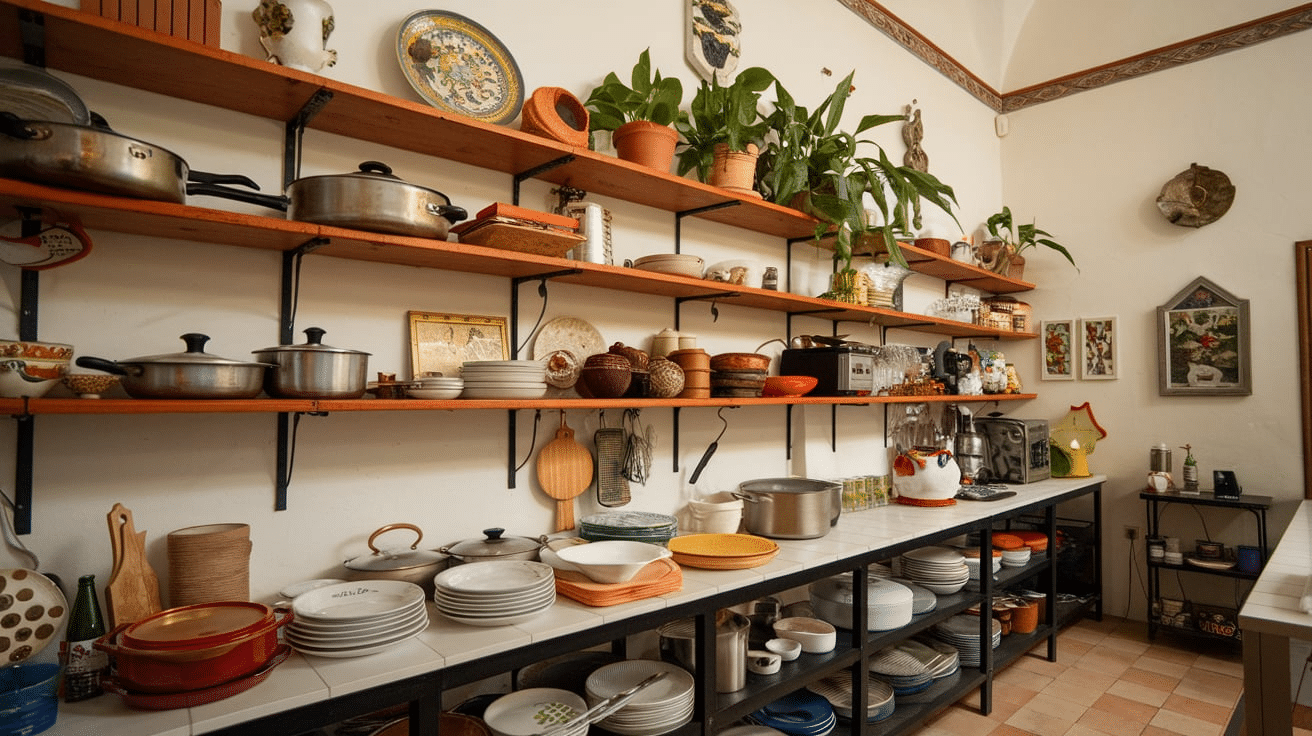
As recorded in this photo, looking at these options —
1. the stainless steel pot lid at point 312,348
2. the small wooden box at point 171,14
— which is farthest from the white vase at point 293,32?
the stainless steel pot lid at point 312,348

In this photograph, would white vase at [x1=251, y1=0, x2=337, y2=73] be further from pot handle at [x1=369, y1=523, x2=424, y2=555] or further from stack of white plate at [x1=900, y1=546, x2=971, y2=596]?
stack of white plate at [x1=900, y1=546, x2=971, y2=596]

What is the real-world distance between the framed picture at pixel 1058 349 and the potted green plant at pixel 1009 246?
1.28 ft

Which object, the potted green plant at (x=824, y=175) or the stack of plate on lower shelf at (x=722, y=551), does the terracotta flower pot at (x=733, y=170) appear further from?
the stack of plate on lower shelf at (x=722, y=551)

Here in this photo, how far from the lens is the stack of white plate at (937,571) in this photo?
2887mm

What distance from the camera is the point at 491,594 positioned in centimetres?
151

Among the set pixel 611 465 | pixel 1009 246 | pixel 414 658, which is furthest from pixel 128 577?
pixel 1009 246

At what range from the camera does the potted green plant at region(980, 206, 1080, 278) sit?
423 cm

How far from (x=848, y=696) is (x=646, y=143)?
2138mm

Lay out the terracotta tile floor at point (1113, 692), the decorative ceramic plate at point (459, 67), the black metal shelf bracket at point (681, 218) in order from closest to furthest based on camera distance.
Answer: the decorative ceramic plate at point (459, 67)
the black metal shelf bracket at point (681, 218)
the terracotta tile floor at point (1113, 692)

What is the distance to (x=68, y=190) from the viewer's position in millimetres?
1256

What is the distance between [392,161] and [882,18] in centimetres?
305

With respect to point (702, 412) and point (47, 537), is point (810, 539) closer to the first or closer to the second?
point (702, 412)

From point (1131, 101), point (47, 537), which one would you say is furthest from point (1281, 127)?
point (47, 537)

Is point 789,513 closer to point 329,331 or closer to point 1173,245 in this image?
point 329,331
